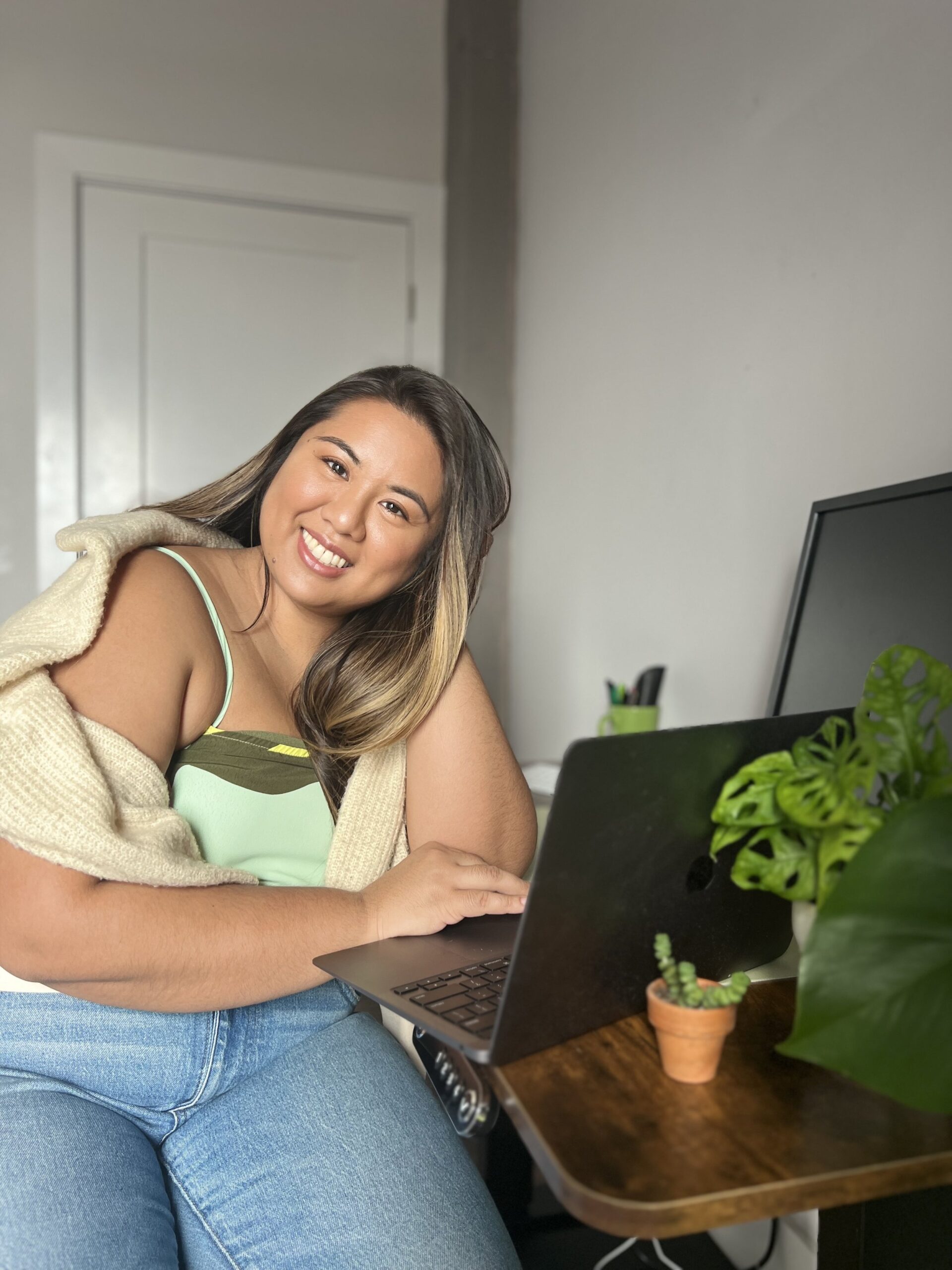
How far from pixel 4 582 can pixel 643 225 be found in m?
1.69

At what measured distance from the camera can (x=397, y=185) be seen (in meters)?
2.78

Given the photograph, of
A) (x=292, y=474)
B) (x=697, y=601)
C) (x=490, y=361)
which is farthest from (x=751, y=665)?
A: (x=490, y=361)

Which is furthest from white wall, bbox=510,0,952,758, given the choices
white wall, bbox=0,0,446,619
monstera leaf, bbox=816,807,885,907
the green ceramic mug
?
monstera leaf, bbox=816,807,885,907

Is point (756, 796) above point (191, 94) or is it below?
below

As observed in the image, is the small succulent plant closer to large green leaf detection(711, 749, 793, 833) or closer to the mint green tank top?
large green leaf detection(711, 749, 793, 833)

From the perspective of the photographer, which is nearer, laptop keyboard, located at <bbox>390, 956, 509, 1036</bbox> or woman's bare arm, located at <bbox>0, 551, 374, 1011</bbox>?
laptop keyboard, located at <bbox>390, 956, 509, 1036</bbox>

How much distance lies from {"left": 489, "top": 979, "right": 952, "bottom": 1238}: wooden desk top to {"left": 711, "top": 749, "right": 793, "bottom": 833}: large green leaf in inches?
5.8

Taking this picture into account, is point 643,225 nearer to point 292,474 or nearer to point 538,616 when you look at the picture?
point 538,616

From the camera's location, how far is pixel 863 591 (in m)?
1.15

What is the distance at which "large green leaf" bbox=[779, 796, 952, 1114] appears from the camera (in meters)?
0.49

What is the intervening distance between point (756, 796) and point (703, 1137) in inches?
7.1

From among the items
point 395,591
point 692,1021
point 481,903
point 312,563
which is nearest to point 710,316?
point 395,591

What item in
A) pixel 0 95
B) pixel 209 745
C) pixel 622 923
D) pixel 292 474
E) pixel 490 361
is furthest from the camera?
pixel 490 361

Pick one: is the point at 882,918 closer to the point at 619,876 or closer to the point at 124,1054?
the point at 619,876
